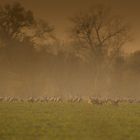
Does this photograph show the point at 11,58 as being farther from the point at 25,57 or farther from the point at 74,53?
the point at 74,53

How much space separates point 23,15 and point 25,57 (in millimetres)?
4803

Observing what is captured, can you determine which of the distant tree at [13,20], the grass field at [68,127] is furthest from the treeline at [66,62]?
the grass field at [68,127]

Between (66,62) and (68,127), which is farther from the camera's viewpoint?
(66,62)

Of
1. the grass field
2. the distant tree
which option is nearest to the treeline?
the distant tree

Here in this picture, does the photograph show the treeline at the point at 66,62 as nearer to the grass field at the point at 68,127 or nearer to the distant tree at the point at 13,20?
the distant tree at the point at 13,20

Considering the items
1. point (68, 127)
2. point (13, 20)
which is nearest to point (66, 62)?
point (13, 20)

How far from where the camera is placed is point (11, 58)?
49.1 meters

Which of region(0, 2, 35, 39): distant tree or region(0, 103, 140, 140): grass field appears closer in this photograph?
region(0, 103, 140, 140): grass field

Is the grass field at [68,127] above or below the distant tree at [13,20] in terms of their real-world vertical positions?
below

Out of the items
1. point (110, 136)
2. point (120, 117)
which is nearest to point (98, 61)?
point (120, 117)

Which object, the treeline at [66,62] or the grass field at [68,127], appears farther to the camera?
the treeline at [66,62]

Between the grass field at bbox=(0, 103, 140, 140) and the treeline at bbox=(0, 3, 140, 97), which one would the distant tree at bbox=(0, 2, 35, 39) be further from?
the grass field at bbox=(0, 103, 140, 140)

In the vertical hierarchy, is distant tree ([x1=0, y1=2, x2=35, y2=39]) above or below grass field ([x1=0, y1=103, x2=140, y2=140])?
above

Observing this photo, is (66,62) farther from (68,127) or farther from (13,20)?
(68,127)
